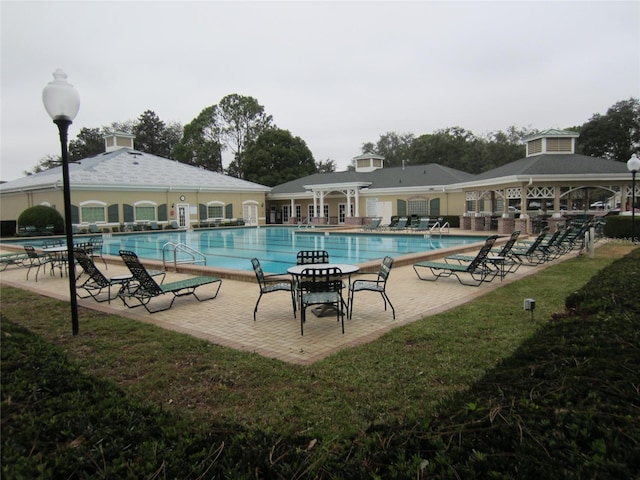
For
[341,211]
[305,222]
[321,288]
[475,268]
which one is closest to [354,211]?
[341,211]

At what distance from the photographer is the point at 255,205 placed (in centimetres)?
4112

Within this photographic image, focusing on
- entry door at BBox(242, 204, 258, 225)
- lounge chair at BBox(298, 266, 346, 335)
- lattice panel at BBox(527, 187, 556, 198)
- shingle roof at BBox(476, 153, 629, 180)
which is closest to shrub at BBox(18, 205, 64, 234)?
entry door at BBox(242, 204, 258, 225)

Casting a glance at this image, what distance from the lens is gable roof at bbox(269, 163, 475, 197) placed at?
1289 inches

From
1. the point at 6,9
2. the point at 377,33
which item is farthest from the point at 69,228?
the point at 377,33

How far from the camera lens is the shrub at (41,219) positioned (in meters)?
26.6

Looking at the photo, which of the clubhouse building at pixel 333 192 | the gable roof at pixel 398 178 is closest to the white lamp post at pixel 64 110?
the clubhouse building at pixel 333 192

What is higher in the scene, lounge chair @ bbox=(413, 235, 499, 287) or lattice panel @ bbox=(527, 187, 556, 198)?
lattice panel @ bbox=(527, 187, 556, 198)

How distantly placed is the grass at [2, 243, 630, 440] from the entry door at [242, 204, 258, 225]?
33731 millimetres

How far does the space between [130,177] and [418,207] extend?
2354 cm

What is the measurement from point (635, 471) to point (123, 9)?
327 inches

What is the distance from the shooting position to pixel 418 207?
32969mm

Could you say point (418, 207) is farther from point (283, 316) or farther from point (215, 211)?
point (283, 316)

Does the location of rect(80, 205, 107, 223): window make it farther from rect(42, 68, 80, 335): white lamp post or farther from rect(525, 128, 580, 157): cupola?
rect(525, 128, 580, 157): cupola

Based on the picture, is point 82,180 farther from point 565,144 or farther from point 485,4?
point 565,144
